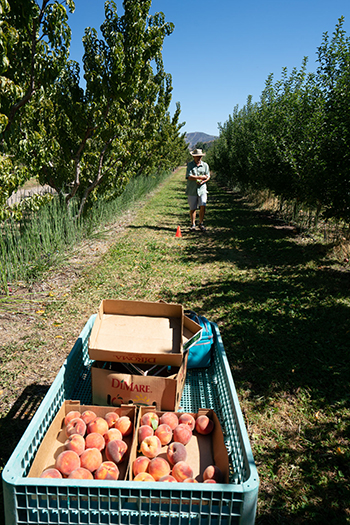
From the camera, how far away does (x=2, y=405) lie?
2811 millimetres

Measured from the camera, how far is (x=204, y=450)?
189 centimetres

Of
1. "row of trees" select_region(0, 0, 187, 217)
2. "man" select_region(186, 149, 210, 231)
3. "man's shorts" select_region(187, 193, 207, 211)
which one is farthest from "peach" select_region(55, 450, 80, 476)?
"man's shorts" select_region(187, 193, 207, 211)

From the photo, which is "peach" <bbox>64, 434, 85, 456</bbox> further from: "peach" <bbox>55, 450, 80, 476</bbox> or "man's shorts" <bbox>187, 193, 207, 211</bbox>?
"man's shorts" <bbox>187, 193, 207, 211</bbox>

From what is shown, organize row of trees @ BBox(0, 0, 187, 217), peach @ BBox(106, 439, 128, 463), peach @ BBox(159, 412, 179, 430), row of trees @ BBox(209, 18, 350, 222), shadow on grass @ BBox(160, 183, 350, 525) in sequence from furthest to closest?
row of trees @ BBox(209, 18, 350, 222)
row of trees @ BBox(0, 0, 187, 217)
shadow on grass @ BBox(160, 183, 350, 525)
peach @ BBox(159, 412, 179, 430)
peach @ BBox(106, 439, 128, 463)

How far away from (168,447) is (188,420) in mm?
208

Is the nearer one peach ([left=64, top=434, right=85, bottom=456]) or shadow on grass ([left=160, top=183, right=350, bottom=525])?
peach ([left=64, top=434, right=85, bottom=456])

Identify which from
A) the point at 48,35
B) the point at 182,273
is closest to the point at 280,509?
the point at 182,273

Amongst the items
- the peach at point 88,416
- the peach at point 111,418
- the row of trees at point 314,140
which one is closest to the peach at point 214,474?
the peach at point 111,418

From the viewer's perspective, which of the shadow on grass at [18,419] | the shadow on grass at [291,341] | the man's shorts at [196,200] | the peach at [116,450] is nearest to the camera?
the peach at [116,450]

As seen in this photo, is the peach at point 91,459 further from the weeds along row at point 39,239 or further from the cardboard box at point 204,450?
the weeds along row at point 39,239

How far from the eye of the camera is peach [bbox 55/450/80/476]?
1.56 meters

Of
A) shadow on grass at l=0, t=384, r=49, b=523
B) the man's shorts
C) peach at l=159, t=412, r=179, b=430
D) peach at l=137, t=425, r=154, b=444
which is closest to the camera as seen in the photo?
peach at l=137, t=425, r=154, b=444

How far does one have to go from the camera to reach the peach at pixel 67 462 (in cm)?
156

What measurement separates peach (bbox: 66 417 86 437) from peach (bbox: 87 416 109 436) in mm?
40
